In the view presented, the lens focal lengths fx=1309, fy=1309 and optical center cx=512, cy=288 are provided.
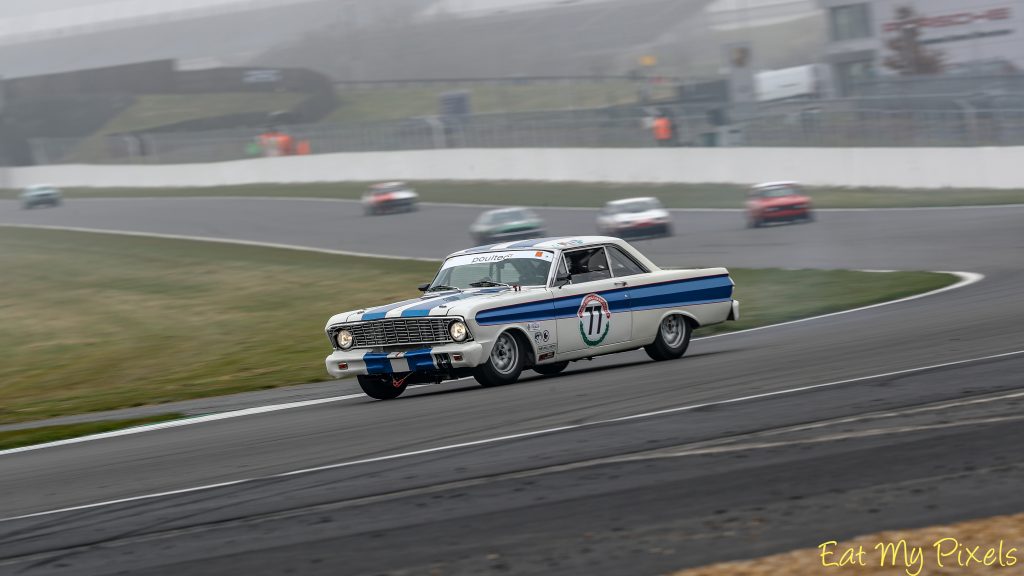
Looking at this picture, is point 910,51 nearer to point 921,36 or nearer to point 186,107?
point 921,36

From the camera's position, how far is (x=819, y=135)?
132 ft

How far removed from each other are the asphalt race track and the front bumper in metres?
0.35

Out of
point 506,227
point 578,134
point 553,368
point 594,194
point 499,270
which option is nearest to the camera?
point 499,270

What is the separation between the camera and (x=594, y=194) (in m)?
44.0

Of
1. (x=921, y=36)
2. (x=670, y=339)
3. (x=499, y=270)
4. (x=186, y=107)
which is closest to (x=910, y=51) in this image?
(x=921, y=36)

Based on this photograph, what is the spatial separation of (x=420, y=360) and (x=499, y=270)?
146cm

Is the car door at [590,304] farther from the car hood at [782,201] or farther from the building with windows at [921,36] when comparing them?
the building with windows at [921,36]

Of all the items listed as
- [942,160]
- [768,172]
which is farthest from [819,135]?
[942,160]

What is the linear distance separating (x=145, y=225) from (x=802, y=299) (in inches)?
1373

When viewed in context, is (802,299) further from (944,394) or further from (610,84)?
(610,84)

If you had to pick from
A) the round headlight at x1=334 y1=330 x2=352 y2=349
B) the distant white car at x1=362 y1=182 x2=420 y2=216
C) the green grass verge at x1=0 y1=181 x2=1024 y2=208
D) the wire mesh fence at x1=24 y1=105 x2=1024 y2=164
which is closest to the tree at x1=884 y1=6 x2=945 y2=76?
the wire mesh fence at x1=24 y1=105 x2=1024 y2=164

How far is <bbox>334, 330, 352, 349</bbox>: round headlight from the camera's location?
11969 millimetres

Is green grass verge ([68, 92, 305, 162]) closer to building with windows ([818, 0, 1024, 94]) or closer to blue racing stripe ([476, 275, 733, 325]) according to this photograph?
building with windows ([818, 0, 1024, 94])

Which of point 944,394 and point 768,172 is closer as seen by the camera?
point 944,394
